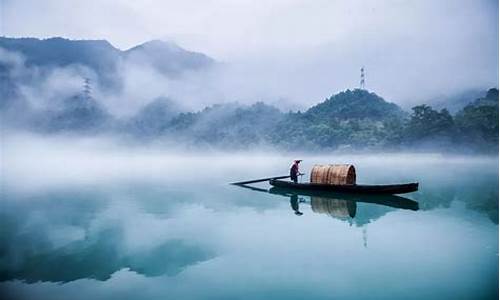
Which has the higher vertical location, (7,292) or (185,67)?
(185,67)

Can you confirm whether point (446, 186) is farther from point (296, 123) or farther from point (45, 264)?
point (296, 123)

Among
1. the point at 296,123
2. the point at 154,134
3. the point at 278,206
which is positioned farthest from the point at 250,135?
the point at 278,206

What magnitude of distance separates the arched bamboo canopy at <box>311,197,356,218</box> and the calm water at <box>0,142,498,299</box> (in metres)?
0.04

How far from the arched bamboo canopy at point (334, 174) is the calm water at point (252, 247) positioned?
0.63 meters

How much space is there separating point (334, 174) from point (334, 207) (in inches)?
68.8

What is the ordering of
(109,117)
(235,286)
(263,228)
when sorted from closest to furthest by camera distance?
(235,286) → (263,228) → (109,117)

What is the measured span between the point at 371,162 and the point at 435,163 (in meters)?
9.13

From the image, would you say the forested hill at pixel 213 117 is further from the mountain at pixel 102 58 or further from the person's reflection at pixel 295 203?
the person's reflection at pixel 295 203

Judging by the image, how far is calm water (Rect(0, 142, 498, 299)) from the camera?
6008 mm

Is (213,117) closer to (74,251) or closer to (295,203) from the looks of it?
(295,203)

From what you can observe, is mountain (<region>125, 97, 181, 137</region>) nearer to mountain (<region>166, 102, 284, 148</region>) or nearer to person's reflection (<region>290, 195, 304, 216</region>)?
mountain (<region>166, 102, 284, 148</region>)

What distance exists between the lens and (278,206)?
13.1 m

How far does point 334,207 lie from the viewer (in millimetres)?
12398

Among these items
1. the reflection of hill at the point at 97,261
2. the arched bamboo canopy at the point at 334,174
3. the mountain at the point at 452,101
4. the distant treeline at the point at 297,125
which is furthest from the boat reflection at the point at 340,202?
the distant treeline at the point at 297,125
